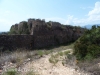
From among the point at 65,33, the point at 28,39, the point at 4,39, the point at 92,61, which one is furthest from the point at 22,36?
the point at 92,61

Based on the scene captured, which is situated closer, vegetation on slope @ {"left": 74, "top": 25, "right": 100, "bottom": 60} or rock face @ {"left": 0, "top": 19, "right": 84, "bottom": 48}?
vegetation on slope @ {"left": 74, "top": 25, "right": 100, "bottom": 60}

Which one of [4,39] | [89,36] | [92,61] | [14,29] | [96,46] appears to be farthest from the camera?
[14,29]

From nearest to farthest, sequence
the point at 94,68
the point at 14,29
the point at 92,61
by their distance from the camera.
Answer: the point at 94,68
the point at 92,61
the point at 14,29

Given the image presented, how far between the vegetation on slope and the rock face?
774 centimetres

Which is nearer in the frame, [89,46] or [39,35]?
[89,46]

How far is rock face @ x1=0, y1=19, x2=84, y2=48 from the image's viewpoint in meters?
15.7

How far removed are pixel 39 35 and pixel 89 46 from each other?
9.74 meters

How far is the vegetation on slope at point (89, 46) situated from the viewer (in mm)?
8195

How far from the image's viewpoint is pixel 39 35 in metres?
17.8

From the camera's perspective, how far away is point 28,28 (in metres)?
19.2

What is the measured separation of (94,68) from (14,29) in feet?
48.1

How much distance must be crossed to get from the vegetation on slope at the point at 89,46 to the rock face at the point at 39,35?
25.4ft

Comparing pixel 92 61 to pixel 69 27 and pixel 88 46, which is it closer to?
pixel 88 46

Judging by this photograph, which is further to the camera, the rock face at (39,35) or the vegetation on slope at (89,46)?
the rock face at (39,35)
